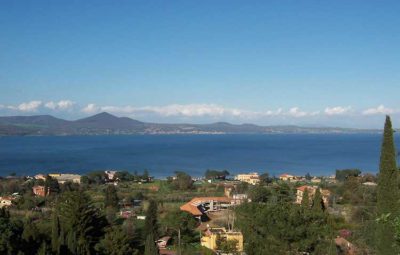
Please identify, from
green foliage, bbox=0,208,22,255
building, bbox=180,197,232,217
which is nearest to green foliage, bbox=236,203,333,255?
green foliage, bbox=0,208,22,255

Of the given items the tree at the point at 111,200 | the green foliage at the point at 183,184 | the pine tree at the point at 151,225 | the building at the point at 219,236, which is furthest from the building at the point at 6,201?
the building at the point at 219,236

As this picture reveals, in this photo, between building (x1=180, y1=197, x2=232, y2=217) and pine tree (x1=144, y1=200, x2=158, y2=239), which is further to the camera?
building (x1=180, y1=197, x2=232, y2=217)

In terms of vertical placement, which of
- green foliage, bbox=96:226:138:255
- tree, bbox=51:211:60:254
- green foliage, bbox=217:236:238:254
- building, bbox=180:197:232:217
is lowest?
building, bbox=180:197:232:217

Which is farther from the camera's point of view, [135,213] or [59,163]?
[59,163]

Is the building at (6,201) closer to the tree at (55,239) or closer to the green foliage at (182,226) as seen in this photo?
the green foliage at (182,226)

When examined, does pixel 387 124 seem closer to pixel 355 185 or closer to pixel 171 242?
pixel 171 242

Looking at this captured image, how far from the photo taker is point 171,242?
24.8m

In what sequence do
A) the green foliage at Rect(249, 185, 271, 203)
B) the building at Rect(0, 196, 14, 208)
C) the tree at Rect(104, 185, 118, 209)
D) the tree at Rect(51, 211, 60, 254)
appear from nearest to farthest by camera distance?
the tree at Rect(51, 211, 60, 254) → the tree at Rect(104, 185, 118, 209) → the building at Rect(0, 196, 14, 208) → the green foliage at Rect(249, 185, 271, 203)

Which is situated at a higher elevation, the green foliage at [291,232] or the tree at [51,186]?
the green foliage at [291,232]

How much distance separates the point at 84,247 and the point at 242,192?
28.0m

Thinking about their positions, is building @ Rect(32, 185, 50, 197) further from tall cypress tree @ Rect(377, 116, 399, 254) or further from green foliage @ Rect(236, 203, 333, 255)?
tall cypress tree @ Rect(377, 116, 399, 254)

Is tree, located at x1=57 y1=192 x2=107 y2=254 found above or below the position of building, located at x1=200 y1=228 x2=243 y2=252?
above

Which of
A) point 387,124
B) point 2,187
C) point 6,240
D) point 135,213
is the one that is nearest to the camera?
point 387,124

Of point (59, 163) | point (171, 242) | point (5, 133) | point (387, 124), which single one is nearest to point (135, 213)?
point (171, 242)
